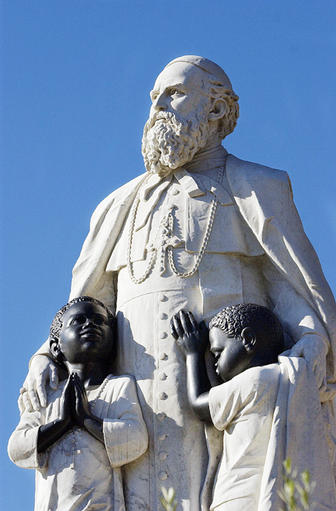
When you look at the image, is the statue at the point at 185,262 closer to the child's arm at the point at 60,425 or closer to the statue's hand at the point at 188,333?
the statue's hand at the point at 188,333

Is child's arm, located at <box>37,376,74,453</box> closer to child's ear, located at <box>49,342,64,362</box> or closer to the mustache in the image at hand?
child's ear, located at <box>49,342,64,362</box>

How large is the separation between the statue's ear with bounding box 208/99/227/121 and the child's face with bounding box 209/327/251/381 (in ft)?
7.17

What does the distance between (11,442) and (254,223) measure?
2661 mm

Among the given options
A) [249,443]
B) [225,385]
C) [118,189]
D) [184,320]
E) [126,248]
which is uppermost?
[118,189]

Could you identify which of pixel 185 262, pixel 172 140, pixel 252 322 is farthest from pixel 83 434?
pixel 172 140

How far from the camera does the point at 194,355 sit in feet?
26.3

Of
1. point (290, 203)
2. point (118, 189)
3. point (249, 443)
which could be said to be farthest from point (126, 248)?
point (249, 443)

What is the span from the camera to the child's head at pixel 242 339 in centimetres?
784

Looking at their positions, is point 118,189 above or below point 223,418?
above

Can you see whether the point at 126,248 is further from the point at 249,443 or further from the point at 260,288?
the point at 249,443

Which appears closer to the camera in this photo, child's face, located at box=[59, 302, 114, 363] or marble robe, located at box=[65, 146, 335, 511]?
marble robe, located at box=[65, 146, 335, 511]

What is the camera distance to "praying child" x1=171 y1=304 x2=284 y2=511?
289 inches

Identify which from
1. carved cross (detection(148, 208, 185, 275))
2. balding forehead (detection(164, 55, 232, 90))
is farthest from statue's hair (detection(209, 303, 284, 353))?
balding forehead (detection(164, 55, 232, 90))

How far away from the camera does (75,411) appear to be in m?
7.79
